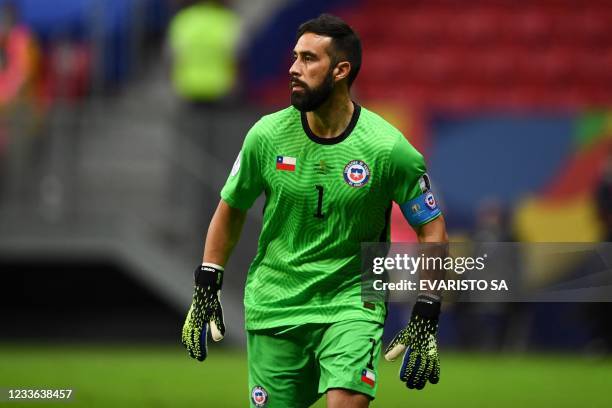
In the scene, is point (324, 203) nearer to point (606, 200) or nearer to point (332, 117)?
point (332, 117)

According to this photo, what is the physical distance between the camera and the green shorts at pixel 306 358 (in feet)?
21.0

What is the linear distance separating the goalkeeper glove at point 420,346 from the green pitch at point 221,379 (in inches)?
162

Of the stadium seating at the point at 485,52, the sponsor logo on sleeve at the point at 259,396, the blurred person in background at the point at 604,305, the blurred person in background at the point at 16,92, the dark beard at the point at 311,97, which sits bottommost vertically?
the sponsor logo on sleeve at the point at 259,396

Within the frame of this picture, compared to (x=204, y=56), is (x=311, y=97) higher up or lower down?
lower down

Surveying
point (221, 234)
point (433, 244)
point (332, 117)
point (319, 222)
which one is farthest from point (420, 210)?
point (221, 234)

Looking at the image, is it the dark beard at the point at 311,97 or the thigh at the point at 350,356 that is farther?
the dark beard at the point at 311,97

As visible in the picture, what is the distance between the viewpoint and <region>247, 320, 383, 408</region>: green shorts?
6.39 meters

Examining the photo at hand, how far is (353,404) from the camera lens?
629 centimetres

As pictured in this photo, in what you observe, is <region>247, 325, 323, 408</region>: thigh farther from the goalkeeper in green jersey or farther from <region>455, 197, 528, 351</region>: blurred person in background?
<region>455, 197, 528, 351</region>: blurred person in background

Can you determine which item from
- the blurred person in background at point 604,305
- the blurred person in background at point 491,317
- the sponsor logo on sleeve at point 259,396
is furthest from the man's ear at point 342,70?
the blurred person in background at point 491,317

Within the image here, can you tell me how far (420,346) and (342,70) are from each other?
4.28ft

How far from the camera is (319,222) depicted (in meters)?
6.63

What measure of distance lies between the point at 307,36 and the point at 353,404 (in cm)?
167

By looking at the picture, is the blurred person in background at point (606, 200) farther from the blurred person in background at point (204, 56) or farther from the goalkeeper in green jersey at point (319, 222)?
the goalkeeper in green jersey at point (319, 222)
